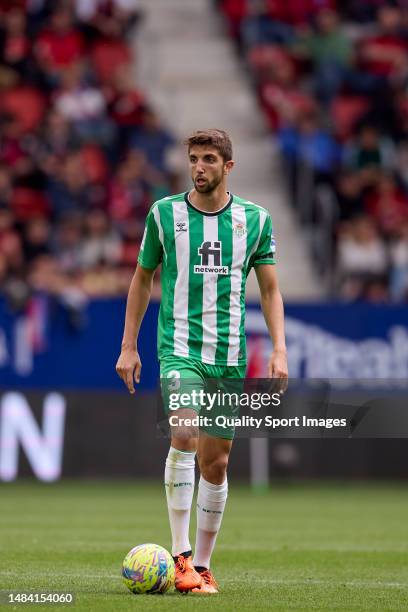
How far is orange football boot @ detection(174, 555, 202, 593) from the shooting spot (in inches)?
302

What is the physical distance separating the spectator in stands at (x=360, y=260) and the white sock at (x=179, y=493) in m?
11.1

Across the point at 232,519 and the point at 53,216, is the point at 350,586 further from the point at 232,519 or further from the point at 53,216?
the point at 53,216

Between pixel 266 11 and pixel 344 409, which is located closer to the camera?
pixel 344 409

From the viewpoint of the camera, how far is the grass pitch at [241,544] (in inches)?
298

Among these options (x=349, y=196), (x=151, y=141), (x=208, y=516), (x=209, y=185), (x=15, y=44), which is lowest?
(x=208, y=516)

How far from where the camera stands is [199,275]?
25.7ft

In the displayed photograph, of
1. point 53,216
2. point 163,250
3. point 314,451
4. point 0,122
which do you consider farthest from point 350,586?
point 0,122

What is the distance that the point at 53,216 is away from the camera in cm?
1877

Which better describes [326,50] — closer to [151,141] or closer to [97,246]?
[151,141]

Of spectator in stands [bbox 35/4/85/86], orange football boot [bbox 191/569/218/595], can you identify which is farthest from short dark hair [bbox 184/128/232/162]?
spectator in stands [bbox 35/4/85/86]

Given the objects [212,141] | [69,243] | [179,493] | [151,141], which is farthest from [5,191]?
[179,493]

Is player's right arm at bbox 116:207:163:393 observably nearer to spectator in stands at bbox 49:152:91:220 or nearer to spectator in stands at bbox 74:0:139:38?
spectator in stands at bbox 49:152:91:220

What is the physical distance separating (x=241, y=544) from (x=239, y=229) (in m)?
3.61

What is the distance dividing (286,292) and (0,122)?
4302 mm
